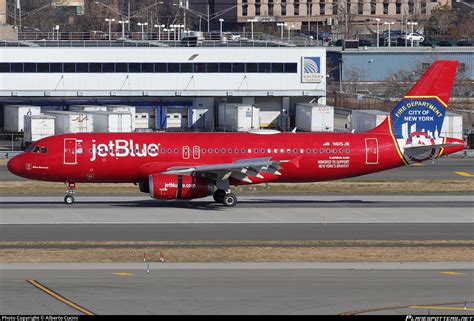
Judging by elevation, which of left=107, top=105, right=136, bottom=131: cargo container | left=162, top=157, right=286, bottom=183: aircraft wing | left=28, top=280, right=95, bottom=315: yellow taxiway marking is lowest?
left=28, top=280, right=95, bottom=315: yellow taxiway marking

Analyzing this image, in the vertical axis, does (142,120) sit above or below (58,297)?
above

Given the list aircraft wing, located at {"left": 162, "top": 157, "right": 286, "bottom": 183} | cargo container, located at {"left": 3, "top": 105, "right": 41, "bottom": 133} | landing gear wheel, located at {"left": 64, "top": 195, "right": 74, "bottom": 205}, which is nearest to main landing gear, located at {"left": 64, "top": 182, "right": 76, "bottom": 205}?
landing gear wheel, located at {"left": 64, "top": 195, "right": 74, "bottom": 205}

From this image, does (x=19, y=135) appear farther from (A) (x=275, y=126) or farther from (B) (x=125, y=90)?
(A) (x=275, y=126)

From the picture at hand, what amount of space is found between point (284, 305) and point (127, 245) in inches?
519

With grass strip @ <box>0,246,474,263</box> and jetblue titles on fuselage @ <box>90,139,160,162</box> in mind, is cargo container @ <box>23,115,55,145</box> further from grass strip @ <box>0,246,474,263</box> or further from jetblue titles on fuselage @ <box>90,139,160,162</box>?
grass strip @ <box>0,246,474,263</box>

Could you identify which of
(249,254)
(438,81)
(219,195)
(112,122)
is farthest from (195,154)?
(112,122)

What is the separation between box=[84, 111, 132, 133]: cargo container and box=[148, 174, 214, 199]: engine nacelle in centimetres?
3585

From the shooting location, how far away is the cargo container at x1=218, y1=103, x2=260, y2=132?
96.4m

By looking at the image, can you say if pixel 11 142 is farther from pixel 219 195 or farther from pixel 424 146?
pixel 424 146

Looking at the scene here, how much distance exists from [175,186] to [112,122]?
3698cm

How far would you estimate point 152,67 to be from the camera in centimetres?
9975

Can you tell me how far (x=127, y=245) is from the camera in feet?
139

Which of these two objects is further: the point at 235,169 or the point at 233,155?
the point at 233,155

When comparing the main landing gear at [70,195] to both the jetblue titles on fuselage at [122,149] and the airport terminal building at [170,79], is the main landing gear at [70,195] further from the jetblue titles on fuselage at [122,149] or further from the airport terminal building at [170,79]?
the airport terminal building at [170,79]
